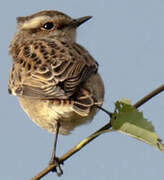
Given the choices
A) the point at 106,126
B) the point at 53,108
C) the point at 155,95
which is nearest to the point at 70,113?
the point at 53,108

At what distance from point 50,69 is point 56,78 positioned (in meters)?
0.27

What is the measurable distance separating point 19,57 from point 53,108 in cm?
178

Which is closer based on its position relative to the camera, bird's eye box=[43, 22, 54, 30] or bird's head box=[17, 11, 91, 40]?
bird's head box=[17, 11, 91, 40]

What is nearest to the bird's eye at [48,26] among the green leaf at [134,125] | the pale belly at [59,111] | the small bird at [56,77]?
the small bird at [56,77]

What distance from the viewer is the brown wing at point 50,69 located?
5.50 metres

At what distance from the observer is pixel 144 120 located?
3.83m

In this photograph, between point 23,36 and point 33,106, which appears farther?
point 23,36

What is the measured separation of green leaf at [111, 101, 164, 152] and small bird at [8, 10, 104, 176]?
3.73 ft

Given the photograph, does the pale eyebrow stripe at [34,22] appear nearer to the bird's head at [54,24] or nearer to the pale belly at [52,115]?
the bird's head at [54,24]

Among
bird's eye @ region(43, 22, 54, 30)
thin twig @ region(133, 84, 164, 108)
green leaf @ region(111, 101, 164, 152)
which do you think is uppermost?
→ thin twig @ region(133, 84, 164, 108)

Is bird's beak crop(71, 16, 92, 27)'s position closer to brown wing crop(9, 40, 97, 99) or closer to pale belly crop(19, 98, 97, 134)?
brown wing crop(9, 40, 97, 99)

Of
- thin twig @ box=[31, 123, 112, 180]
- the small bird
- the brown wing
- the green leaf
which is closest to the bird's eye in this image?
the small bird

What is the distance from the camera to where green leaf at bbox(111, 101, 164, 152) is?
12.0 feet

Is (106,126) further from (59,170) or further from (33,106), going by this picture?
(33,106)
